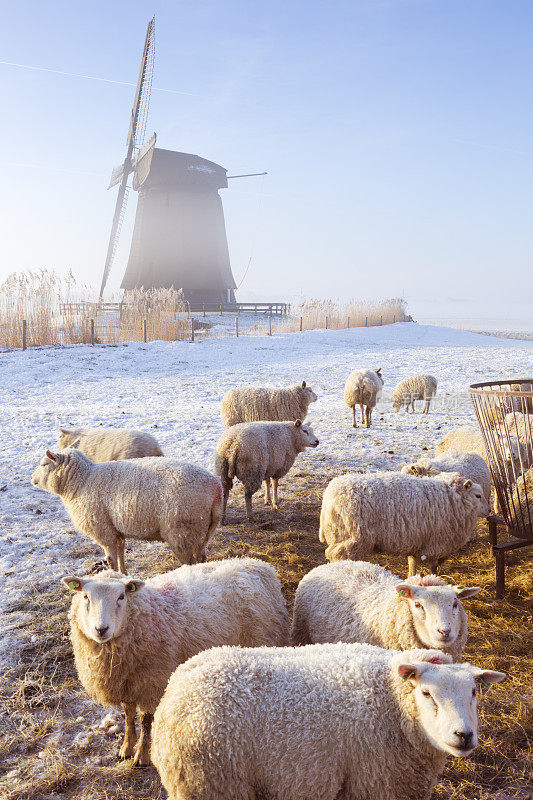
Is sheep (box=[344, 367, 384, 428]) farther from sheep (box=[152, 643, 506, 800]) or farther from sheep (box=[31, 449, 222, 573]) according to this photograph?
sheep (box=[152, 643, 506, 800])

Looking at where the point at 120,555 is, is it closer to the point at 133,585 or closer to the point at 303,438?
the point at 133,585

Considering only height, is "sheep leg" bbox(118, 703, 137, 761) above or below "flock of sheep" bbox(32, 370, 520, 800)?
below

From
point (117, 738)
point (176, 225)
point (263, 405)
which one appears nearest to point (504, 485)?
point (117, 738)

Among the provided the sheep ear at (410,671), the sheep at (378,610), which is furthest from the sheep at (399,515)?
the sheep ear at (410,671)

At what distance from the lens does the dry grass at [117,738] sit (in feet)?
9.39

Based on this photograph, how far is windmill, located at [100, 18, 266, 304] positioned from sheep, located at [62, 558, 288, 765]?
117 feet

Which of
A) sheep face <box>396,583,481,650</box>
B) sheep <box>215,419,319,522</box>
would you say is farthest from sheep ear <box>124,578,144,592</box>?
sheep <box>215,419,319,522</box>

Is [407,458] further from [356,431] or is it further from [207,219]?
[207,219]

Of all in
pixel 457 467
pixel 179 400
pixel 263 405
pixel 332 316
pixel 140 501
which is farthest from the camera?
pixel 332 316

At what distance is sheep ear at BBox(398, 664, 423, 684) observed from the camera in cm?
231

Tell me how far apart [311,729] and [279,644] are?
1265 millimetres

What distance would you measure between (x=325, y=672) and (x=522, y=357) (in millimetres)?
22885

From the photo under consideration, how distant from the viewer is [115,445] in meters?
7.00

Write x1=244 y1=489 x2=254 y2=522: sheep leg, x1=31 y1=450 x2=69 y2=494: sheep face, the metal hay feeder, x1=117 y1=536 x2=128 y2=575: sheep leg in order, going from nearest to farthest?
the metal hay feeder → x1=117 y1=536 x2=128 y2=575: sheep leg → x1=31 y1=450 x2=69 y2=494: sheep face → x1=244 y1=489 x2=254 y2=522: sheep leg
